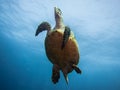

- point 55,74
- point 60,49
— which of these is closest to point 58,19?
point 60,49

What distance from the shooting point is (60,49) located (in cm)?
572

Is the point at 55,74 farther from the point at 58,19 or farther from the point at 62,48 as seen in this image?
the point at 58,19

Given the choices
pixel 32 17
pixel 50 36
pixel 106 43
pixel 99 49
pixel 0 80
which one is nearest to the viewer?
pixel 50 36

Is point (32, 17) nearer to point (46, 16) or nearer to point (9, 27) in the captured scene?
point (46, 16)

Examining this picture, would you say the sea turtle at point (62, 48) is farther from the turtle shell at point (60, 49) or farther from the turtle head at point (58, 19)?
the turtle head at point (58, 19)

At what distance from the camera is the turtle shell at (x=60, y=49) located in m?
5.69

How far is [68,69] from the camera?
6.06 meters

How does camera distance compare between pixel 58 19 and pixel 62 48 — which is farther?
pixel 58 19

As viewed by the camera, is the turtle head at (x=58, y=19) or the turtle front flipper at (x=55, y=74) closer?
the turtle front flipper at (x=55, y=74)

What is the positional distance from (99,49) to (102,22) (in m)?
10.4

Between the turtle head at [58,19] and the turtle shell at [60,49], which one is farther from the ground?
the turtle head at [58,19]

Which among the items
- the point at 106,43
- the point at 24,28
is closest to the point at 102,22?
the point at 106,43

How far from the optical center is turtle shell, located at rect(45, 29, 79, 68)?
18.7ft

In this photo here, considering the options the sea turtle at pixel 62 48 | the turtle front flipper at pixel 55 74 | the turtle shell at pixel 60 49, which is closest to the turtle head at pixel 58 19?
the sea turtle at pixel 62 48
